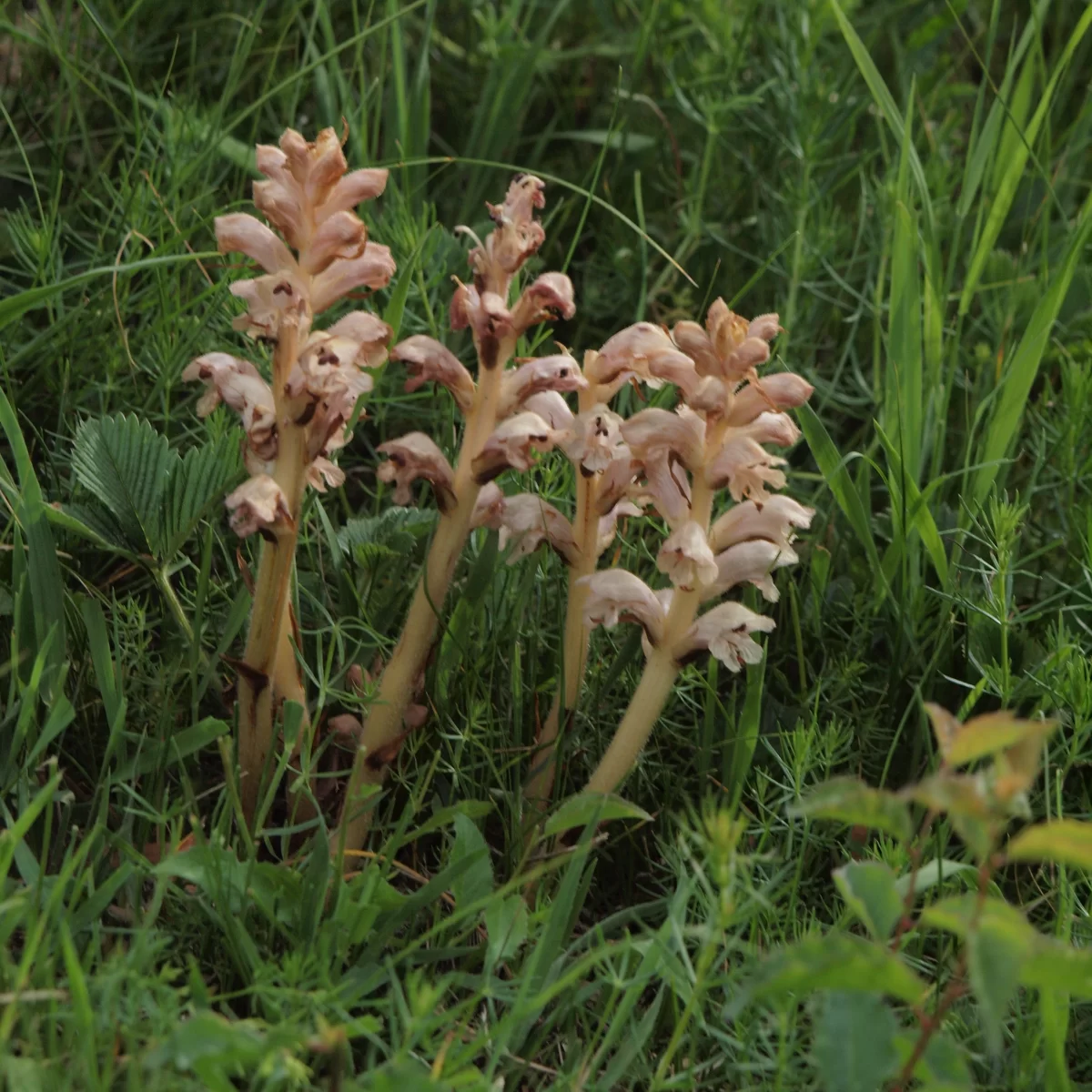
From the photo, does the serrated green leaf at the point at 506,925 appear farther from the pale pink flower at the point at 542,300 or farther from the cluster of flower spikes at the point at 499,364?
the pale pink flower at the point at 542,300

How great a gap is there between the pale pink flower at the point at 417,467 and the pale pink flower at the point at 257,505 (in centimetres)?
16

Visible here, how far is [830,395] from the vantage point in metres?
2.75

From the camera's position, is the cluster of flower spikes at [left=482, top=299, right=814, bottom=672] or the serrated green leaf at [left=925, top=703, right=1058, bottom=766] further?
the cluster of flower spikes at [left=482, top=299, right=814, bottom=672]

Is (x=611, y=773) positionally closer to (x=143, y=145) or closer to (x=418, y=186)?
(x=418, y=186)

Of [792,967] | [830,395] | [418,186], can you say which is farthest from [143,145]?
[792,967]

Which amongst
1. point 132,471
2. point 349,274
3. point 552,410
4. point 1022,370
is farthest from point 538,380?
point 1022,370

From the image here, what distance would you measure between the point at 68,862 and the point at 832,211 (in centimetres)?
214

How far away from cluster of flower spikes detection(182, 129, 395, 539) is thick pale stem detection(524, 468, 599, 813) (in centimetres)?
35

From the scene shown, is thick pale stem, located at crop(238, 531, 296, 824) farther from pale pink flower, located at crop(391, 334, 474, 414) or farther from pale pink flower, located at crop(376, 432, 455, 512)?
pale pink flower, located at crop(391, 334, 474, 414)

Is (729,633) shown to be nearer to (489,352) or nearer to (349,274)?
(489,352)

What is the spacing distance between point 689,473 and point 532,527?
0.22m

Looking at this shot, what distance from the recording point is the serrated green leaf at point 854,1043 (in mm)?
1340

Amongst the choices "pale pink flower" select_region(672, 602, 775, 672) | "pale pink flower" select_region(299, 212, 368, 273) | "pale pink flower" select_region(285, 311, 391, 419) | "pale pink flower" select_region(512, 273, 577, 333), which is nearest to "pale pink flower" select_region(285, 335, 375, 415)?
"pale pink flower" select_region(285, 311, 391, 419)

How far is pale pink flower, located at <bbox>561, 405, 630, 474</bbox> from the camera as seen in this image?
175 cm
